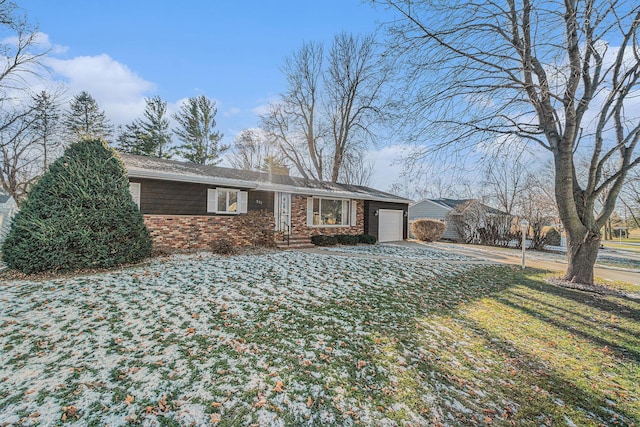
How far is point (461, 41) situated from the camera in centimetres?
553

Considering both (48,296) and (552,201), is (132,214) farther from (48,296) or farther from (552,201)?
(552,201)

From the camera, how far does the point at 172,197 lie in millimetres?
9547

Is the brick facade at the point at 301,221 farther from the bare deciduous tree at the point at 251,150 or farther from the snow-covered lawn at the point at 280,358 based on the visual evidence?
the bare deciduous tree at the point at 251,150

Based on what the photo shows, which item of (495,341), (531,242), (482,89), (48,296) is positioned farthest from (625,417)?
(531,242)

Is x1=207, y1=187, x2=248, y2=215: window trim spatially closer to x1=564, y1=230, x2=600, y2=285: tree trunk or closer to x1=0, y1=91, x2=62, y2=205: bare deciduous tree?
x1=564, y1=230, x2=600, y2=285: tree trunk

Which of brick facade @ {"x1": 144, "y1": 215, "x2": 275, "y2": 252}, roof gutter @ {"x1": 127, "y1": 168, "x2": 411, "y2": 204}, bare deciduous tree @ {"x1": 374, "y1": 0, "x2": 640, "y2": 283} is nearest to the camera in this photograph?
bare deciduous tree @ {"x1": 374, "y1": 0, "x2": 640, "y2": 283}

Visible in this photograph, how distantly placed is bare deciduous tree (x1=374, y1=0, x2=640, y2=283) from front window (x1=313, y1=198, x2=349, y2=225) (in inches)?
297

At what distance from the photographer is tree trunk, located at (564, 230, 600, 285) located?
6.94 meters

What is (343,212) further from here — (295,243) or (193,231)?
(193,231)

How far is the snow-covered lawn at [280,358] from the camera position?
2.38 m

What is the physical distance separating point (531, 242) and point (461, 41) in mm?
14891

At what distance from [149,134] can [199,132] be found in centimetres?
406

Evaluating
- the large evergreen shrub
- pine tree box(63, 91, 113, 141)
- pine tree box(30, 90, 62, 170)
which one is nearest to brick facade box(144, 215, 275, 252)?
the large evergreen shrub

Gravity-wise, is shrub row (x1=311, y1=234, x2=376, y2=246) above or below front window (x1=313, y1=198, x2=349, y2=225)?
below
